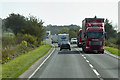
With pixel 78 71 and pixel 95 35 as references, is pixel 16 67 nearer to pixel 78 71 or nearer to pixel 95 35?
pixel 78 71

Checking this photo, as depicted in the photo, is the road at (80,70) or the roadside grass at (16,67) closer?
the road at (80,70)

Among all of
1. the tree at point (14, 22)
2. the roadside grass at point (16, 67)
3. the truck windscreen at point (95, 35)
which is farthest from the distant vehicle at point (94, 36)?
the tree at point (14, 22)

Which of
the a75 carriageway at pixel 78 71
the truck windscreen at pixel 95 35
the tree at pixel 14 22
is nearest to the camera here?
the a75 carriageway at pixel 78 71

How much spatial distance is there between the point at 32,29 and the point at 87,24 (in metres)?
20.0

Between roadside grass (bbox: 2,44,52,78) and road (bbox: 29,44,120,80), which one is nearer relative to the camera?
road (bbox: 29,44,120,80)

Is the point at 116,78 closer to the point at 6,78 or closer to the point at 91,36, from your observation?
the point at 6,78

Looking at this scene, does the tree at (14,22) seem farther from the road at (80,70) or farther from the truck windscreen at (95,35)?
the road at (80,70)

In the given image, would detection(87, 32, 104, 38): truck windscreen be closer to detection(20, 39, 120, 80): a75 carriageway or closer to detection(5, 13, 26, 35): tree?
detection(20, 39, 120, 80): a75 carriageway

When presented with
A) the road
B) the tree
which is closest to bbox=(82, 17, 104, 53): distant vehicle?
the road

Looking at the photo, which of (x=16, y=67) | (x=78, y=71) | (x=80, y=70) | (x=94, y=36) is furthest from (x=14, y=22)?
(x=78, y=71)

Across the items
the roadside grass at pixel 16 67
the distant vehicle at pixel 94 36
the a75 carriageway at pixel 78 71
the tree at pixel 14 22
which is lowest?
the a75 carriageway at pixel 78 71

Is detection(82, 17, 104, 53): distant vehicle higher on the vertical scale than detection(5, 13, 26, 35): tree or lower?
lower

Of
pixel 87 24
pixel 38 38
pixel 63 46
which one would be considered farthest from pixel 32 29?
pixel 87 24

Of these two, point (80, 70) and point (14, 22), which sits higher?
point (14, 22)
